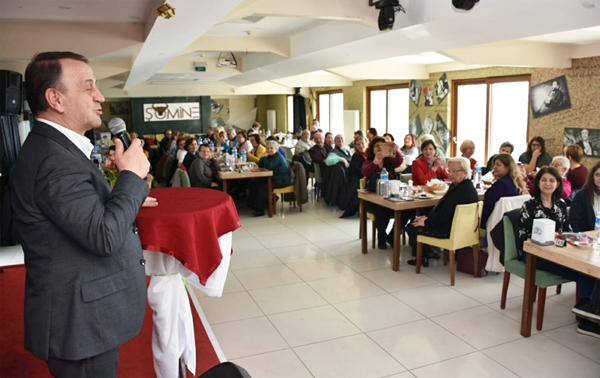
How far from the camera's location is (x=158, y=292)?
2.34 meters

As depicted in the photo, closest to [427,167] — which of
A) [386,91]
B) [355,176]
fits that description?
[355,176]

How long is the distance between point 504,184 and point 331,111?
35.4 feet

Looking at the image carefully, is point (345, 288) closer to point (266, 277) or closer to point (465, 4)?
point (266, 277)

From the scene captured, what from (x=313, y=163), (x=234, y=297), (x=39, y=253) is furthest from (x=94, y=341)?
(x=313, y=163)

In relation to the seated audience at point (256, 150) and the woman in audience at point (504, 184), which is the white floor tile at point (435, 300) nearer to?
the woman in audience at point (504, 184)

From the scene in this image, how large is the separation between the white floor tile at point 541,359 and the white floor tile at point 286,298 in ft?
4.74

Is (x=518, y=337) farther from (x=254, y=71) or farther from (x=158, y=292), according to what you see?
(x=254, y=71)

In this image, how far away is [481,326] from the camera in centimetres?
362

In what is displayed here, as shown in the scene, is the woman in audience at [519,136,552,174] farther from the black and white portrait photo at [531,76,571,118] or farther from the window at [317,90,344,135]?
the window at [317,90,344,135]

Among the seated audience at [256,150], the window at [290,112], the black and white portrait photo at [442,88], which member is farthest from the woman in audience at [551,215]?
the window at [290,112]

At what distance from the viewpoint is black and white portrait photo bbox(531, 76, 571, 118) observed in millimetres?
7358

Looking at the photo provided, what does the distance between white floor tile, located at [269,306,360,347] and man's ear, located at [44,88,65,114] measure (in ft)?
7.98

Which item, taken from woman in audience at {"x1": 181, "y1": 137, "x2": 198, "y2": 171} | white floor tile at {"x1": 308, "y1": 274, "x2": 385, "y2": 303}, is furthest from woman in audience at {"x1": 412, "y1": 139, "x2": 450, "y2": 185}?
woman in audience at {"x1": 181, "y1": 137, "x2": 198, "y2": 171}

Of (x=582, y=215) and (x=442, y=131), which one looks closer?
(x=582, y=215)
